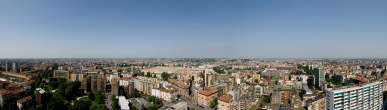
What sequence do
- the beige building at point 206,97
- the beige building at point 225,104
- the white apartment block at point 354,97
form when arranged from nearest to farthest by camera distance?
1. the white apartment block at point 354,97
2. the beige building at point 225,104
3. the beige building at point 206,97

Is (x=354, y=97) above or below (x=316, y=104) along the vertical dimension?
above

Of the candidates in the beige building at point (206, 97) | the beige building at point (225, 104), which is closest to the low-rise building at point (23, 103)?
the beige building at point (206, 97)

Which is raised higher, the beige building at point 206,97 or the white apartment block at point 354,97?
the white apartment block at point 354,97

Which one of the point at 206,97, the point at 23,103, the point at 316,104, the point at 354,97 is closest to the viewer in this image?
the point at 354,97

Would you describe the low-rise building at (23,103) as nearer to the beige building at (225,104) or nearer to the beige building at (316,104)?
the beige building at (225,104)

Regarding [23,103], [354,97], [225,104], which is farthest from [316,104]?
[23,103]

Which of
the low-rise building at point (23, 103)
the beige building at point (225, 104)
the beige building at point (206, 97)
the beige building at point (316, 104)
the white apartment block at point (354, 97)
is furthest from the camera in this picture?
the beige building at point (206, 97)

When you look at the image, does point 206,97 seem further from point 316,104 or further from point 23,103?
point 23,103

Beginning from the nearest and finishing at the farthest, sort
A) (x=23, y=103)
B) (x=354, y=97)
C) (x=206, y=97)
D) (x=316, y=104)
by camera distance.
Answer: (x=354, y=97), (x=316, y=104), (x=23, y=103), (x=206, y=97)

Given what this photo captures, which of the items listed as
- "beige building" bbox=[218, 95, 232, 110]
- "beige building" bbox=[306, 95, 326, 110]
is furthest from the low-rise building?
"beige building" bbox=[306, 95, 326, 110]

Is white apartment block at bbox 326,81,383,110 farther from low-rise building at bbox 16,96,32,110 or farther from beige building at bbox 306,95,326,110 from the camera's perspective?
low-rise building at bbox 16,96,32,110
